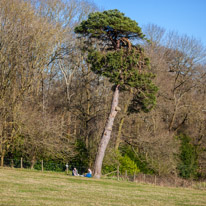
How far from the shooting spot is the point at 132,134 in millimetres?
32344

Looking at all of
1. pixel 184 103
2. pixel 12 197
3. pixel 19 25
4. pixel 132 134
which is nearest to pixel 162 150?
pixel 132 134

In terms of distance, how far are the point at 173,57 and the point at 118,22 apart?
623 inches

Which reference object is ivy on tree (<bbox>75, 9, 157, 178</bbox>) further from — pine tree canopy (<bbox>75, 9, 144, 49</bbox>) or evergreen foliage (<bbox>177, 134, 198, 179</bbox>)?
evergreen foliage (<bbox>177, 134, 198, 179</bbox>)

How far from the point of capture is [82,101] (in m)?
33.0

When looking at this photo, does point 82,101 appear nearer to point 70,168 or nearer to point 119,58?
point 70,168

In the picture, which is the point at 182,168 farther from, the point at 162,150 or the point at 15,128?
the point at 15,128

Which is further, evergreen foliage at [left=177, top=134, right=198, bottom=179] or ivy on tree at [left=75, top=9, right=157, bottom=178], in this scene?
evergreen foliage at [left=177, top=134, right=198, bottom=179]

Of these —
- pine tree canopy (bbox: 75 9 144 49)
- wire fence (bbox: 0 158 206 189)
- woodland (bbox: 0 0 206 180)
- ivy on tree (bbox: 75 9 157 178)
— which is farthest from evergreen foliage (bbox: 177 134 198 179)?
pine tree canopy (bbox: 75 9 144 49)

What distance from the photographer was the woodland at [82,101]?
85.4 ft

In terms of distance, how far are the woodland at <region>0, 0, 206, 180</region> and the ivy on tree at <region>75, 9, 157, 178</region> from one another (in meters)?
0.20

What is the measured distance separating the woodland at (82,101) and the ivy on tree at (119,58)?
0.67 feet

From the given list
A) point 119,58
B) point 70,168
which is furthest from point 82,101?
point 119,58

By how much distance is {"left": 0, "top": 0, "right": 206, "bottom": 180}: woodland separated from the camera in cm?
2603

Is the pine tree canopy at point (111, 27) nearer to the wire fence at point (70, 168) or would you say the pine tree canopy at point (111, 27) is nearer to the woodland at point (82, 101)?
the woodland at point (82, 101)
